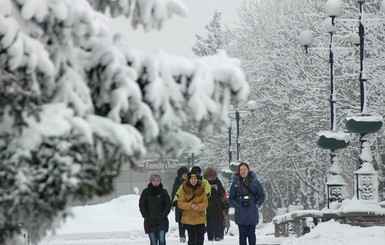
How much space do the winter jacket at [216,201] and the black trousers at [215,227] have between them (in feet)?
1.21

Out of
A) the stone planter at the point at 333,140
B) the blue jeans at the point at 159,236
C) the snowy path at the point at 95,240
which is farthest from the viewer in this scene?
the snowy path at the point at 95,240

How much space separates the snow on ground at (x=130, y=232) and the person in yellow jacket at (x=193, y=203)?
8.59 feet

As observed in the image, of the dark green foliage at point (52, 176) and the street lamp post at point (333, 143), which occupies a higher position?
the street lamp post at point (333, 143)

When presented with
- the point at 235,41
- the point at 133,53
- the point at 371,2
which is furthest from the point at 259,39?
the point at 133,53

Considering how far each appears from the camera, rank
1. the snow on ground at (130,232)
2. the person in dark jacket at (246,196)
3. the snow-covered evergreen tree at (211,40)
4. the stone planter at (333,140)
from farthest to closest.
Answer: the snow-covered evergreen tree at (211,40) → the stone planter at (333,140) → the snow on ground at (130,232) → the person in dark jacket at (246,196)

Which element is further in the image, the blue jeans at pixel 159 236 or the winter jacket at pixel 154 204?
the blue jeans at pixel 159 236

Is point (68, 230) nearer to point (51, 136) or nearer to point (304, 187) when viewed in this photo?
point (304, 187)

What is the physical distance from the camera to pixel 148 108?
17.7 ft

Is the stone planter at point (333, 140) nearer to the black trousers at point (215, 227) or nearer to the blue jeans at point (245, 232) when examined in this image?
the black trousers at point (215, 227)

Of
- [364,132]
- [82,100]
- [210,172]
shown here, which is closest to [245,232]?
[210,172]

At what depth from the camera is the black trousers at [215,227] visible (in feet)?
75.6

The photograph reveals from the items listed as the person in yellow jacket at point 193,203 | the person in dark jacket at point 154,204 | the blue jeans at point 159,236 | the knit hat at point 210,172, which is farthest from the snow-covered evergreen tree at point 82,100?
the knit hat at point 210,172

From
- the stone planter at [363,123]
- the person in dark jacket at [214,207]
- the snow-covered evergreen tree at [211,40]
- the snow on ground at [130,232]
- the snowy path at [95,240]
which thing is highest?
the snow-covered evergreen tree at [211,40]

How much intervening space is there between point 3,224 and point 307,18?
40.2m
